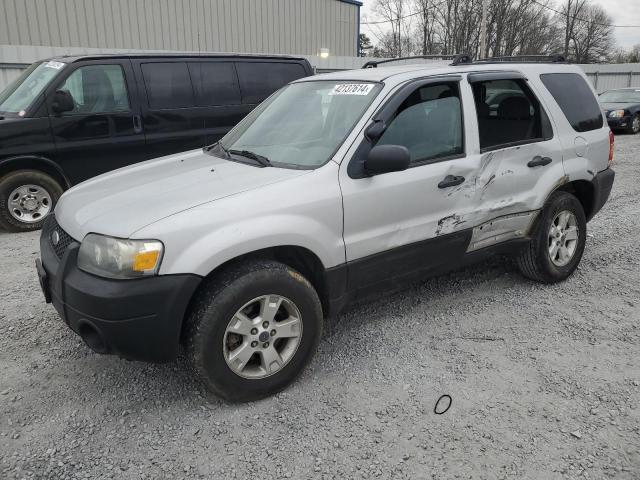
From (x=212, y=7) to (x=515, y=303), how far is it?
16745 millimetres

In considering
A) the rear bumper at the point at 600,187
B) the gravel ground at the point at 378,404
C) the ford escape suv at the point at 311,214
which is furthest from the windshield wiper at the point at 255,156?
the rear bumper at the point at 600,187

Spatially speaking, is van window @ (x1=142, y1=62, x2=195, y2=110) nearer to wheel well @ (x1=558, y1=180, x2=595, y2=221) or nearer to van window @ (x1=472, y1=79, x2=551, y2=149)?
van window @ (x1=472, y1=79, x2=551, y2=149)

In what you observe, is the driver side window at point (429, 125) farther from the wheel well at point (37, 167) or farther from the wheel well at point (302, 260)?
the wheel well at point (37, 167)

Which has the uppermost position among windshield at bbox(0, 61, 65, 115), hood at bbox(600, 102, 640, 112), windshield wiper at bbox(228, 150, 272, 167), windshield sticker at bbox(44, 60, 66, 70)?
windshield sticker at bbox(44, 60, 66, 70)

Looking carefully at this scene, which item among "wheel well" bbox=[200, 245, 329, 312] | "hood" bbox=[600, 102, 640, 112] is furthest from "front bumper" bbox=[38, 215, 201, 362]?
"hood" bbox=[600, 102, 640, 112]

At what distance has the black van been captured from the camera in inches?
232

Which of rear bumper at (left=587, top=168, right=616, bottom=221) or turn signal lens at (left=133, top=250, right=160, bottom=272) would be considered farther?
rear bumper at (left=587, top=168, right=616, bottom=221)

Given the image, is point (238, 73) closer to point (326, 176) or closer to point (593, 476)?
point (326, 176)

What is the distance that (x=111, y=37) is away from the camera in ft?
52.4

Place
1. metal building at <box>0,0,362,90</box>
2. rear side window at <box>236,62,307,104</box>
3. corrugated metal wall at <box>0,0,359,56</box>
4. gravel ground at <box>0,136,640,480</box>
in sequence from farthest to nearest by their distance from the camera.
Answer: corrugated metal wall at <box>0,0,359,56</box>
metal building at <box>0,0,362,90</box>
rear side window at <box>236,62,307,104</box>
gravel ground at <box>0,136,640,480</box>

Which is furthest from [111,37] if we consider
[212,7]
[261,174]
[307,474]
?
[307,474]

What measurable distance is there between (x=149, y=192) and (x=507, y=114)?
8.58 ft

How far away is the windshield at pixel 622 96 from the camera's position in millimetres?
16052

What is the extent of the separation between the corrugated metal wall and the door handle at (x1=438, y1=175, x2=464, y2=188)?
11.0 meters
